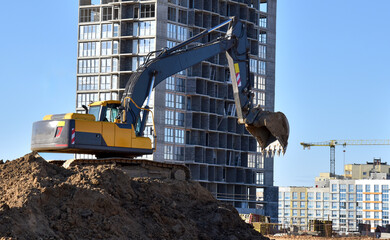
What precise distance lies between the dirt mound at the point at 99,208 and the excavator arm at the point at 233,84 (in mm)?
5421

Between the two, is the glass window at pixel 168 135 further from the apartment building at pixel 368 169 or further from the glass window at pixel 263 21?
the apartment building at pixel 368 169

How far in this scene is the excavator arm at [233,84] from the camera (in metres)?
25.9

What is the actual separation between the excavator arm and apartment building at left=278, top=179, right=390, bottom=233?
111517mm

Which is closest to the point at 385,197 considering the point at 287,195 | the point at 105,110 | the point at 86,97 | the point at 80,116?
the point at 287,195

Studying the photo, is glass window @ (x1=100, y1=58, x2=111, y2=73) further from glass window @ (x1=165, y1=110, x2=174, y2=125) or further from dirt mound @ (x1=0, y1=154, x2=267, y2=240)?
dirt mound @ (x1=0, y1=154, x2=267, y2=240)

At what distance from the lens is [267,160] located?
89.5m

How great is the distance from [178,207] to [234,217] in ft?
5.69

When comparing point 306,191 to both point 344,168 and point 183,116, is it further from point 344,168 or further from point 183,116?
point 183,116

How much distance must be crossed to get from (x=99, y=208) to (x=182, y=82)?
206ft

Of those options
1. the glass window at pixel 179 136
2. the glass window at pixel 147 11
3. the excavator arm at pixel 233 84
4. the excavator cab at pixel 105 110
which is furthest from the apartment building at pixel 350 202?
the excavator cab at pixel 105 110

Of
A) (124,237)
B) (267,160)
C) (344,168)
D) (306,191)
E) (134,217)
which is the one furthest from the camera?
(344,168)

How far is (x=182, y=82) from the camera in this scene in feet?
260

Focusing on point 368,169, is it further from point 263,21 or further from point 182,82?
point 182,82

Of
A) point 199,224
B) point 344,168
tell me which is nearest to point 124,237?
point 199,224
